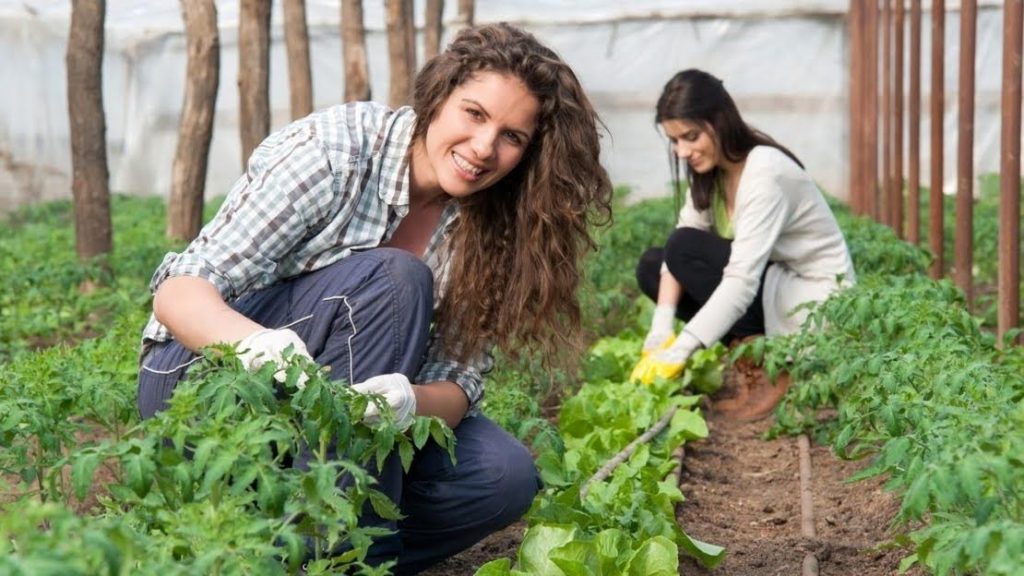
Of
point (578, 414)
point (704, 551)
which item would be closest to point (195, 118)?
point (578, 414)

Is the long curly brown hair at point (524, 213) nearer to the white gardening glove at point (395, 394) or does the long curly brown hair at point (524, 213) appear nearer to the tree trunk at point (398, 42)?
the white gardening glove at point (395, 394)

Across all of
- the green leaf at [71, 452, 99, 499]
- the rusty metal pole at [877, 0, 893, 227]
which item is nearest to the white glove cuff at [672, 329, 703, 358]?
the green leaf at [71, 452, 99, 499]

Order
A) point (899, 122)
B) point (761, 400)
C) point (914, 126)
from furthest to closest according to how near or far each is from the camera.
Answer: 1. point (899, 122)
2. point (914, 126)
3. point (761, 400)

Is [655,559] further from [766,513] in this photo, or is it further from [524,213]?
[766,513]

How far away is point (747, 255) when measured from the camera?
5598mm

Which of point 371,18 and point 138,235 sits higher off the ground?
point 371,18

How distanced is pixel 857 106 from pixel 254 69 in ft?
22.5

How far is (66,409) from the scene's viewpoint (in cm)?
323

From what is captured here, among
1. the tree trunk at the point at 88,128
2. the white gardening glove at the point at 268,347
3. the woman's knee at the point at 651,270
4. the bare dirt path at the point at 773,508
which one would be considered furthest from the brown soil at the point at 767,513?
the tree trunk at the point at 88,128

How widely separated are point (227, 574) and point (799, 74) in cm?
1599

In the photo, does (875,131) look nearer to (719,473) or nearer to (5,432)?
(719,473)

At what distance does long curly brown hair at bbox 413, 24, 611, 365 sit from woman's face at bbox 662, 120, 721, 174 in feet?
6.96

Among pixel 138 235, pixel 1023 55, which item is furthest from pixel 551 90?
pixel 138 235

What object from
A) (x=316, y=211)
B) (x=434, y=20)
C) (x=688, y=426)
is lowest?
(x=688, y=426)
